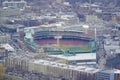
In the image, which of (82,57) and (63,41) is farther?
(63,41)

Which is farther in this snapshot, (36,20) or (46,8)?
(46,8)

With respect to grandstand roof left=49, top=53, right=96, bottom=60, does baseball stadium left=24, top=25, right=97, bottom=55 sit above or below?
above

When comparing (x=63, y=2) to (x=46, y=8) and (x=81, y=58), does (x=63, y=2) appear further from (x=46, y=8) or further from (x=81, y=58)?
(x=81, y=58)

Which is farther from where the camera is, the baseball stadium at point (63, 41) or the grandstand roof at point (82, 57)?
the baseball stadium at point (63, 41)

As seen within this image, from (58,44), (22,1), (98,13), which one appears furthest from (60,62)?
(22,1)

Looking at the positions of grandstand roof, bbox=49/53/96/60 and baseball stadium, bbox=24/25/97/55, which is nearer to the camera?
grandstand roof, bbox=49/53/96/60

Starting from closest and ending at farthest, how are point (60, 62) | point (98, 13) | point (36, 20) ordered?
point (60, 62), point (36, 20), point (98, 13)

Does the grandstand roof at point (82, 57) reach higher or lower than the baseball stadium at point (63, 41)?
lower

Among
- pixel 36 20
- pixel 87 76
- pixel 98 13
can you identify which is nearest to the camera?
pixel 87 76
